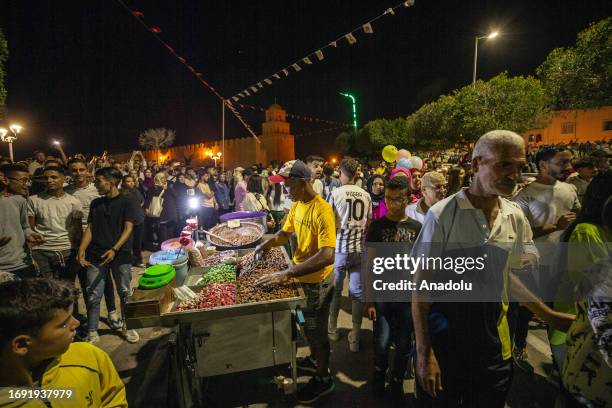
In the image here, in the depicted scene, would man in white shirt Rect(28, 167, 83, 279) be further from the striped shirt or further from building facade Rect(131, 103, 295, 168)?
building facade Rect(131, 103, 295, 168)

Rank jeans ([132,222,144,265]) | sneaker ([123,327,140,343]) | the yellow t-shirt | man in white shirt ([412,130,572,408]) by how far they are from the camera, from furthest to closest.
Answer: jeans ([132,222,144,265]) < sneaker ([123,327,140,343]) < the yellow t-shirt < man in white shirt ([412,130,572,408])

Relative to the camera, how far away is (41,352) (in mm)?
1372

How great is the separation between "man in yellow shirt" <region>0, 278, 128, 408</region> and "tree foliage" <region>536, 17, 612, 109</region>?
68.7ft

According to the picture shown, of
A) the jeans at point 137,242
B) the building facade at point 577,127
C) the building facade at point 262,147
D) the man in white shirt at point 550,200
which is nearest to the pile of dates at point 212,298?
the man in white shirt at point 550,200

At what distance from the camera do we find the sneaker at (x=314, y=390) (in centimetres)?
306

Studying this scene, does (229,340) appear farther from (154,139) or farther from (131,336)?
(154,139)

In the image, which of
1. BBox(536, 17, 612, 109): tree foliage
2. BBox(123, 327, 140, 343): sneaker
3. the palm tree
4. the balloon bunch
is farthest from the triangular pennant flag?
the palm tree

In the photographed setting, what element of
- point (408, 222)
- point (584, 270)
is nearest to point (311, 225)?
point (408, 222)

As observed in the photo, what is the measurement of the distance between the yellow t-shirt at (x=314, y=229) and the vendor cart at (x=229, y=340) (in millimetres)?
387

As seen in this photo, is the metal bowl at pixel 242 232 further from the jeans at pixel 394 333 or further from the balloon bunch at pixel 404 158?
the balloon bunch at pixel 404 158

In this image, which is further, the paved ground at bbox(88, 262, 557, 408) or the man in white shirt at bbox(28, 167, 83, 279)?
the man in white shirt at bbox(28, 167, 83, 279)

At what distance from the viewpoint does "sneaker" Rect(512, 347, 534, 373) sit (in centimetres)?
349

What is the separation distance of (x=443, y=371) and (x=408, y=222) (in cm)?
168

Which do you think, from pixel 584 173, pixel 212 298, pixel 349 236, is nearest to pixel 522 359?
pixel 349 236
